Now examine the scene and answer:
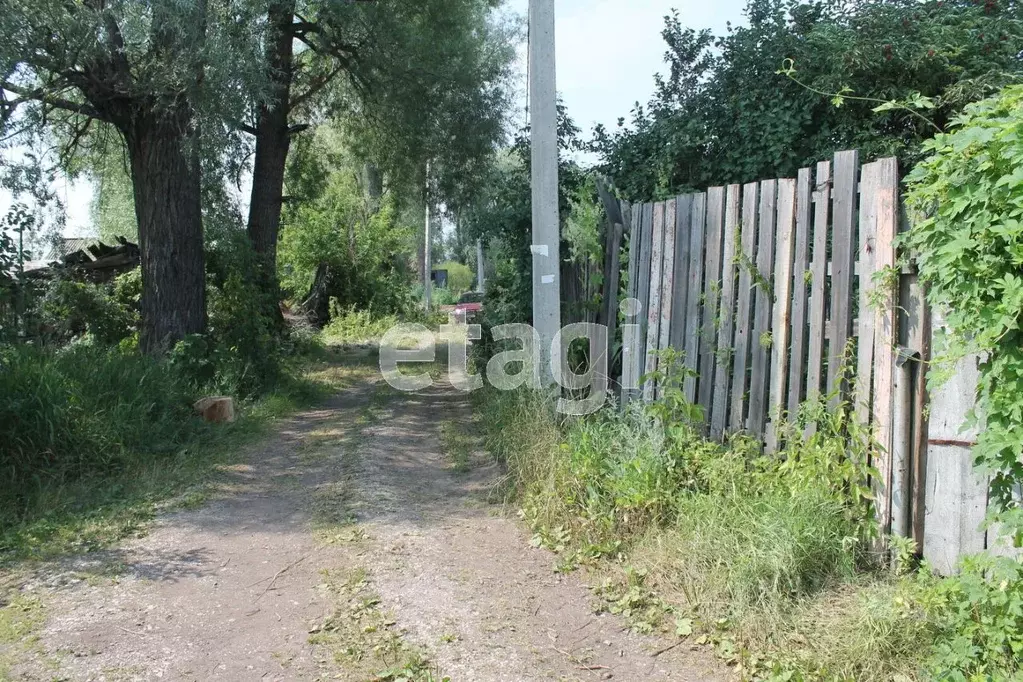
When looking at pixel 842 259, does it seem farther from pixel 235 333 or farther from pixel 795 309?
pixel 235 333

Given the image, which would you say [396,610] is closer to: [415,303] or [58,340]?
[58,340]

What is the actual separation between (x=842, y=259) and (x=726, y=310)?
3.75ft

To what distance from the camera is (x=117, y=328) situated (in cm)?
1214

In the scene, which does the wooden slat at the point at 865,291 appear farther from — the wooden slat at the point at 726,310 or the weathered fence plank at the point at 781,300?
the wooden slat at the point at 726,310

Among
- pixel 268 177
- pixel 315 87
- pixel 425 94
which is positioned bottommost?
pixel 268 177

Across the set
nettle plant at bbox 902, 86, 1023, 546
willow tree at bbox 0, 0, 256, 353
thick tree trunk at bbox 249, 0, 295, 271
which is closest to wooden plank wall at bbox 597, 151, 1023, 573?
nettle plant at bbox 902, 86, 1023, 546

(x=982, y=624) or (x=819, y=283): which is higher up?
(x=819, y=283)

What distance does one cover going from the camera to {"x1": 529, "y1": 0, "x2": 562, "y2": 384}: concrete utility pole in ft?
24.2

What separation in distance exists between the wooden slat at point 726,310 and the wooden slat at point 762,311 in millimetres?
275

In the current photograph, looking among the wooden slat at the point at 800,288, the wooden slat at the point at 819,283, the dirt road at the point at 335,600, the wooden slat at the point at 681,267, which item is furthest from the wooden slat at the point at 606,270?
the wooden slat at the point at 819,283

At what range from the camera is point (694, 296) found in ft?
19.9

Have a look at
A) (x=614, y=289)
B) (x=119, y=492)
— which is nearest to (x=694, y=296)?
(x=614, y=289)

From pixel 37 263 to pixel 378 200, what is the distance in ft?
36.3

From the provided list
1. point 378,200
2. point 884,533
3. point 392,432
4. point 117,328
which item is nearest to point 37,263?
point 117,328
